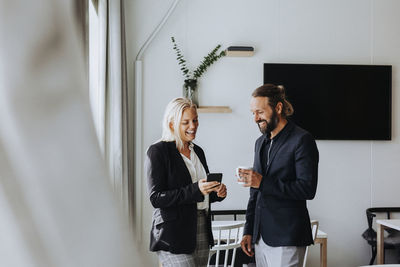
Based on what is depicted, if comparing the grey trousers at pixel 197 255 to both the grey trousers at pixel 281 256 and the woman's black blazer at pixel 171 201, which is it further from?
the grey trousers at pixel 281 256

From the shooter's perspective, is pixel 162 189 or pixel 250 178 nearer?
pixel 162 189

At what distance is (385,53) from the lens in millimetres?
4152

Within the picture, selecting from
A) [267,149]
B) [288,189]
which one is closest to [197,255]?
[288,189]

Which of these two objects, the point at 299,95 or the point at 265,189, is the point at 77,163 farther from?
the point at 299,95

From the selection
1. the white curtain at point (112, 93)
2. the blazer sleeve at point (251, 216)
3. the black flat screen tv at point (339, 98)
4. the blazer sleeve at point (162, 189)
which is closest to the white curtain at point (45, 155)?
the blazer sleeve at point (162, 189)

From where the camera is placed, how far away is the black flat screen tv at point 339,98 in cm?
398

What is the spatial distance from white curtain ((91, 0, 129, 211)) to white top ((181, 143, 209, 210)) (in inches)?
34.8

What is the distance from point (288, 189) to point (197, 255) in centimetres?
54

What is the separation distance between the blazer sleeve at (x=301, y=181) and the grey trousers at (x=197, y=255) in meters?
0.35

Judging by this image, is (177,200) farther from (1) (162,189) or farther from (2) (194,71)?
(2) (194,71)

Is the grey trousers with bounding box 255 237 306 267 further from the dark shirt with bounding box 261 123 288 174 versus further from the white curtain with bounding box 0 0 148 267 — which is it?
the white curtain with bounding box 0 0 148 267

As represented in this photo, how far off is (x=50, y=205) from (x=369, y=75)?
4.36 m

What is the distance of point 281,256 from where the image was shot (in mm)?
1857

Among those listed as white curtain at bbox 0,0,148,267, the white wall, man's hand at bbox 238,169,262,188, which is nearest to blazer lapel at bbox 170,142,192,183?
man's hand at bbox 238,169,262,188
